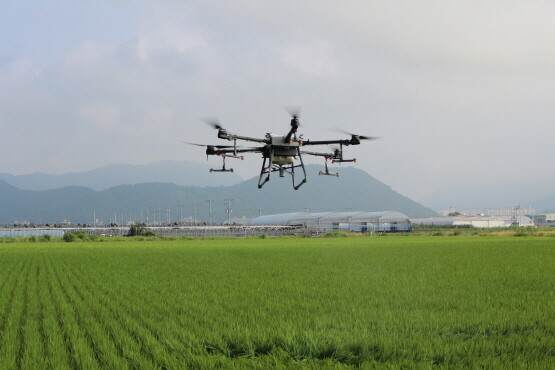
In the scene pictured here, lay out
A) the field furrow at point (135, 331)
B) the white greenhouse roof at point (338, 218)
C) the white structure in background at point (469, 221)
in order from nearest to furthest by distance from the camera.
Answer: the field furrow at point (135, 331), the white greenhouse roof at point (338, 218), the white structure in background at point (469, 221)

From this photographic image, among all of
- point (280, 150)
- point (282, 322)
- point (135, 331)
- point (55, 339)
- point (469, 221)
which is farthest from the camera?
point (469, 221)

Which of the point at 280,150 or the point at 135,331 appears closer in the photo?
the point at 135,331

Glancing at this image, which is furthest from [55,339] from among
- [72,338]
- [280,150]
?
[280,150]

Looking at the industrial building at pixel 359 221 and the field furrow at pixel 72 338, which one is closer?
the field furrow at pixel 72 338

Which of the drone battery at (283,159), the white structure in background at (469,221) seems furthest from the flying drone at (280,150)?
the white structure in background at (469,221)

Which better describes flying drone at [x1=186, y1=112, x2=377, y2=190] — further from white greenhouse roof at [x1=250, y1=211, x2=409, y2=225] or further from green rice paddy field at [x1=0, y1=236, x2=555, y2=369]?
white greenhouse roof at [x1=250, y1=211, x2=409, y2=225]

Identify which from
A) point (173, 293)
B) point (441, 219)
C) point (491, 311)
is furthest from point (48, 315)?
point (441, 219)

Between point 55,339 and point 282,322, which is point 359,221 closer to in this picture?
point 282,322

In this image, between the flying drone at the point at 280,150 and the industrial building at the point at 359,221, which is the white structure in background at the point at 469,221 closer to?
the industrial building at the point at 359,221

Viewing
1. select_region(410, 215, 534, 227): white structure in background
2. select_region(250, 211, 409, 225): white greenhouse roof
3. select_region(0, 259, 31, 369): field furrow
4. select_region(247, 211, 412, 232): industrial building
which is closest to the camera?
select_region(0, 259, 31, 369): field furrow

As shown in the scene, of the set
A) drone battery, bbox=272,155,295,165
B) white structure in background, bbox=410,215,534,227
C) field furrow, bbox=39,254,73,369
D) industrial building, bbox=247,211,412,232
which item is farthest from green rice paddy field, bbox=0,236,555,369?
white structure in background, bbox=410,215,534,227

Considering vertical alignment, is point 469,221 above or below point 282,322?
above
